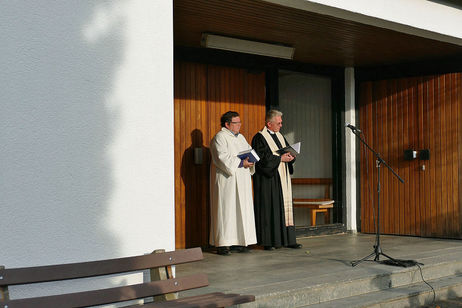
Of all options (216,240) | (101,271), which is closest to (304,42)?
(216,240)

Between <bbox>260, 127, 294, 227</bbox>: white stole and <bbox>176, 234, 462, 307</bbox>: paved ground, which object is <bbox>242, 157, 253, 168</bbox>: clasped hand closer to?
<bbox>260, 127, 294, 227</bbox>: white stole

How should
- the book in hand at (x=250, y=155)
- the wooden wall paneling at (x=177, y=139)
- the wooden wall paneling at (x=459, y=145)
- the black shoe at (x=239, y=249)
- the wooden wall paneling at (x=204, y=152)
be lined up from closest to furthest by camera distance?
1. the book in hand at (x=250, y=155)
2. the black shoe at (x=239, y=249)
3. the wooden wall paneling at (x=177, y=139)
4. the wooden wall paneling at (x=204, y=152)
5. the wooden wall paneling at (x=459, y=145)

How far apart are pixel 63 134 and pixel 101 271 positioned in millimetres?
951

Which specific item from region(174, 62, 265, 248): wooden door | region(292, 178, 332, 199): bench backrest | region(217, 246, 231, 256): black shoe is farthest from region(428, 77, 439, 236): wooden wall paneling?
region(217, 246, 231, 256): black shoe

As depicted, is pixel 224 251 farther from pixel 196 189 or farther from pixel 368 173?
pixel 368 173

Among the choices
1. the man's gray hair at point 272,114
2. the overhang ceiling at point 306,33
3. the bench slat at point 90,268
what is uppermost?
the overhang ceiling at point 306,33


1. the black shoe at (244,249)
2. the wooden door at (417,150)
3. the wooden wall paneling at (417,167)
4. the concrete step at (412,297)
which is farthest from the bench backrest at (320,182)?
the concrete step at (412,297)

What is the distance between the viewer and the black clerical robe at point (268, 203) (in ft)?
26.4

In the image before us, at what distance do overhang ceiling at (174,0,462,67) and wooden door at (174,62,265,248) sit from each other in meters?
0.49

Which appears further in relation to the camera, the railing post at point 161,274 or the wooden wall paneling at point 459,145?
the wooden wall paneling at point 459,145

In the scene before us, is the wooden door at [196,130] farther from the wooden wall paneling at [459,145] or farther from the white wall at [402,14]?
the wooden wall paneling at [459,145]

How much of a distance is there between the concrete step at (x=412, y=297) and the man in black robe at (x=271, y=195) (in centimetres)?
211

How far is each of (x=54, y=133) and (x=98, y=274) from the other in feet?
3.20

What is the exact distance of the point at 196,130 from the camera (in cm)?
825
